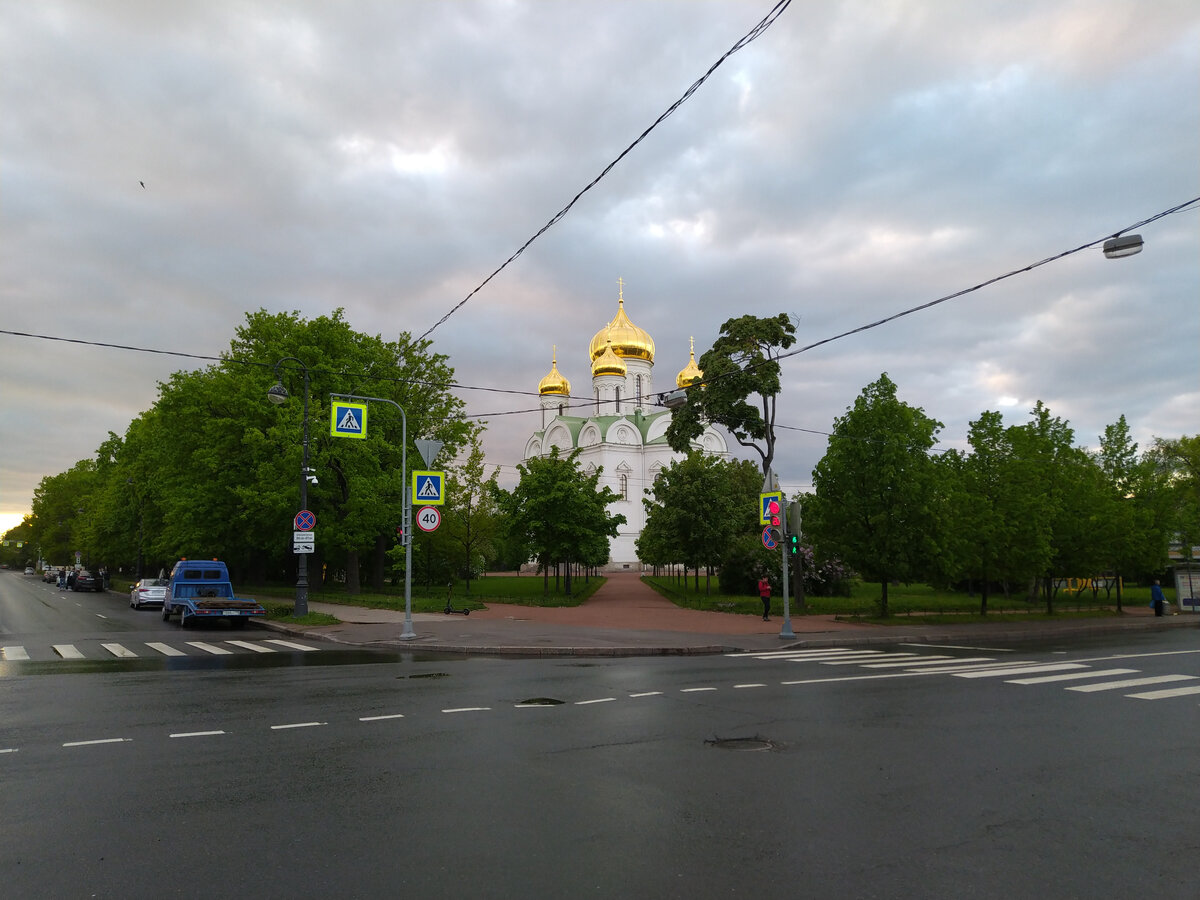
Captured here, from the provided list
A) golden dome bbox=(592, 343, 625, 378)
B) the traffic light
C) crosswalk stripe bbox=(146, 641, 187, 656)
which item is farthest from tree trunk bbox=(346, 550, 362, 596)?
golden dome bbox=(592, 343, 625, 378)

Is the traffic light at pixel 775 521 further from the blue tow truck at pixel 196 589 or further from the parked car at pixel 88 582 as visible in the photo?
the parked car at pixel 88 582

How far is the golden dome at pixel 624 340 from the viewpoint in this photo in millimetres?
79688

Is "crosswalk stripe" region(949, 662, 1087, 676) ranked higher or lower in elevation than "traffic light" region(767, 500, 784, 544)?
lower

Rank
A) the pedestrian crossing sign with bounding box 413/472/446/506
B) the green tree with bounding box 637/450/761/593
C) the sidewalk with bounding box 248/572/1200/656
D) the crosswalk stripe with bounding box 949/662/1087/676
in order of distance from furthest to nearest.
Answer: the green tree with bounding box 637/450/761/593, the pedestrian crossing sign with bounding box 413/472/446/506, the sidewalk with bounding box 248/572/1200/656, the crosswalk stripe with bounding box 949/662/1087/676

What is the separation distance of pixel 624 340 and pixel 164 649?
2600 inches

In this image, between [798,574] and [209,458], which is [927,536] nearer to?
[798,574]

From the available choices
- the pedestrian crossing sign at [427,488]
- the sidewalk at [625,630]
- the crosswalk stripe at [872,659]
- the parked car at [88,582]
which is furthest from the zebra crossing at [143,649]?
the parked car at [88,582]

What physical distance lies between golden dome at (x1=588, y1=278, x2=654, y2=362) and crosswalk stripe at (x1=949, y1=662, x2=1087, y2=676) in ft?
218

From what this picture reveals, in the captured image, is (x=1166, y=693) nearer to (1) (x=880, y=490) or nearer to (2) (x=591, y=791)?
(2) (x=591, y=791)

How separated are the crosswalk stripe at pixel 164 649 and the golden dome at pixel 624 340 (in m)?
64.5

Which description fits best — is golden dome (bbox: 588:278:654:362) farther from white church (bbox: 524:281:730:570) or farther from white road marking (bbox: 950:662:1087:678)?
white road marking (bbox: 950:662:1087:678)

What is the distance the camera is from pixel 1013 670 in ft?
46.8

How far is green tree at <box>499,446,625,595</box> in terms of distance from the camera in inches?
1291

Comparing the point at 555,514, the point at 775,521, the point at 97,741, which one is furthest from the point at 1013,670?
the point at 555,514
